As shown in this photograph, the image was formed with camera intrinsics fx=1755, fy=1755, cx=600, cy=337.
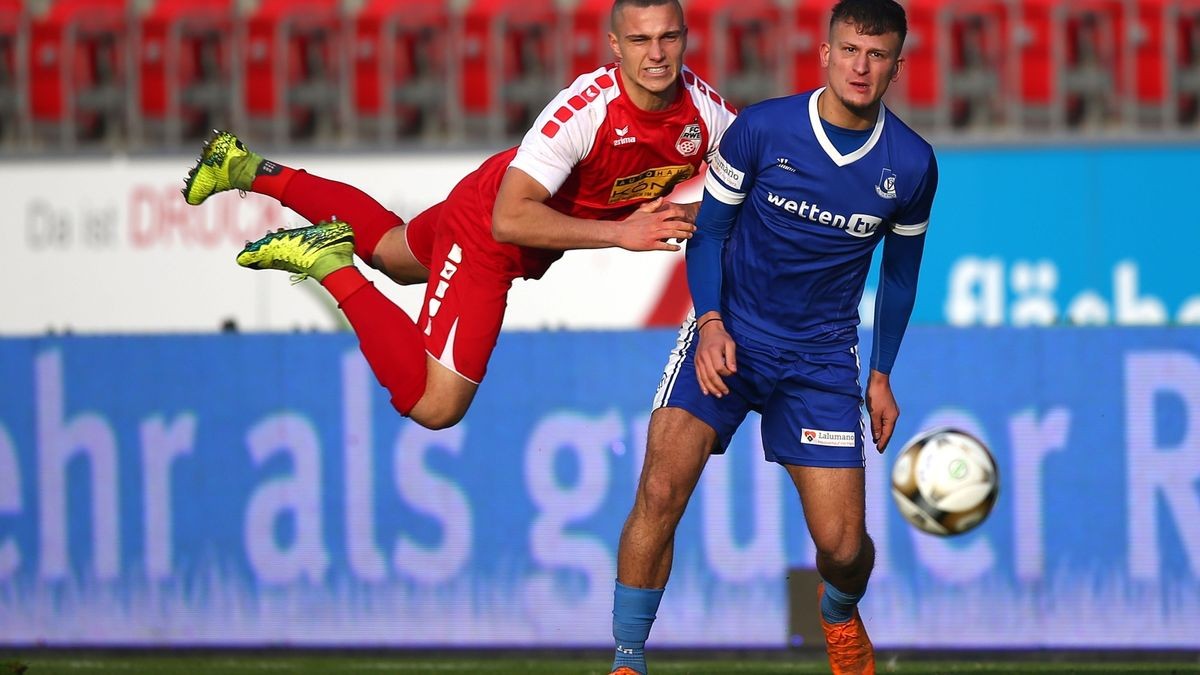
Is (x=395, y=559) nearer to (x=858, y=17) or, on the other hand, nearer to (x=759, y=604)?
(x=759, y=604)

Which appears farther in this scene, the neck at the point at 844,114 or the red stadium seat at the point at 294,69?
the red stadium seat at the point at 294,69

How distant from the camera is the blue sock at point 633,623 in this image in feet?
20.0

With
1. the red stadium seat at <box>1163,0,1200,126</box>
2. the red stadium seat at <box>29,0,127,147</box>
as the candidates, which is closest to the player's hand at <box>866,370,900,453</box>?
the red stadium seat at <box>1163,0,1200,126</box>

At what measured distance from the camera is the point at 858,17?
582 centimetres

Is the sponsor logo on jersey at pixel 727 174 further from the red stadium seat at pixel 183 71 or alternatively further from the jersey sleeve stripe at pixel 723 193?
the red stadium seat at pixel 183 71

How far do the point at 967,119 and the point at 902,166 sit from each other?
23.6 feet

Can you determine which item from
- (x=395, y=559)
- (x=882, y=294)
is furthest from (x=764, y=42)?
(x=882, y=294)

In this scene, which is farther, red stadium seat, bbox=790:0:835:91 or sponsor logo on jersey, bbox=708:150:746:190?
red stadium seat, bbox=790:0:835:91

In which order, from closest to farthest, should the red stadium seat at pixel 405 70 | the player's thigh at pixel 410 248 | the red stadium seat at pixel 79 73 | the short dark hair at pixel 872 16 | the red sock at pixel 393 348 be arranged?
the short dark hair at pixel 872 16 < the red sock at pixel 393 348 < the player's thigh at pixel 410 248 < the red stadium seat at pixel 405 70 < the red stadium seat at pixel 79 73

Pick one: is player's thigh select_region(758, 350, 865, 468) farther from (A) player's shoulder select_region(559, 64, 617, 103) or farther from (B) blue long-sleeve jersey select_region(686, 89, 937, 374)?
(A) player's shoulder select_region(559, 64, 617, 103)

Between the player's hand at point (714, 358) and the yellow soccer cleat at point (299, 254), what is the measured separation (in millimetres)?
1665

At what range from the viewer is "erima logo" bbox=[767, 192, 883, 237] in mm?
6055

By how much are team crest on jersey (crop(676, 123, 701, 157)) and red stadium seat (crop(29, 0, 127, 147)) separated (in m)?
8.39

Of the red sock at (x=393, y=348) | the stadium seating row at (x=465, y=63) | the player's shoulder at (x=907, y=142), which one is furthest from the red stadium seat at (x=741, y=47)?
the player's shoulder at (x=907, y=142)
